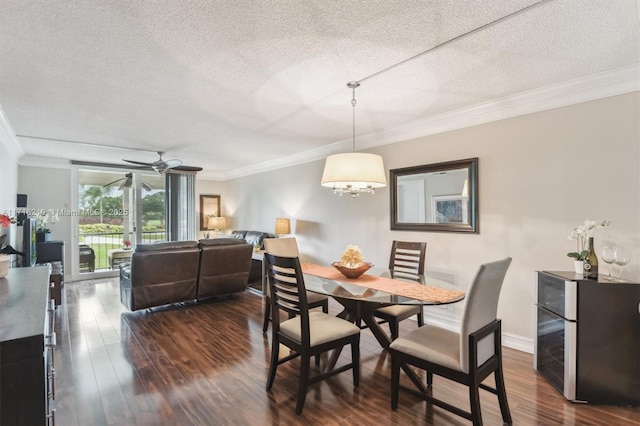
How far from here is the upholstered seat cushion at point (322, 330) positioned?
2.22 metres

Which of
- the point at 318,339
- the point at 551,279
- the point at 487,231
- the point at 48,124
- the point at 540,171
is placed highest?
the point at 48,124

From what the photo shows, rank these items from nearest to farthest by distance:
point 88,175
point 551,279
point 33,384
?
point 33,384 < point 551,279 < point 88,175

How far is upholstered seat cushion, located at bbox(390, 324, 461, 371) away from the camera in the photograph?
1.88 metres

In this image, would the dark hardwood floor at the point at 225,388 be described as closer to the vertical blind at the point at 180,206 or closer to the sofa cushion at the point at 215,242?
the sofa cushion at the point at 215,242

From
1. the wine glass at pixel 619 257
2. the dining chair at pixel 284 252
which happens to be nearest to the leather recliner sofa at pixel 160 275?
the dining chair at pixel 284 252

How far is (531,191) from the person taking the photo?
299cm

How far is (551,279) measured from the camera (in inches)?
97.5

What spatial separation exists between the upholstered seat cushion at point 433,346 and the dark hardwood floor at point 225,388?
1.50ft

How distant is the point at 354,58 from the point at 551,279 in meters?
2.29

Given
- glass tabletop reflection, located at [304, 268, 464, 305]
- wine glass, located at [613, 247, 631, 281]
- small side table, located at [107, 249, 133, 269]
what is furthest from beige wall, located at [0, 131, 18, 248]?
wine glass, located at [613, 247, 631, 281]

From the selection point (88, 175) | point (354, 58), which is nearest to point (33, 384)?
point (354, 58)

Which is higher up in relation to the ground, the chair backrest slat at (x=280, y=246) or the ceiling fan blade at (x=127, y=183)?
the ceiling fan blade at (x=127, y=183)

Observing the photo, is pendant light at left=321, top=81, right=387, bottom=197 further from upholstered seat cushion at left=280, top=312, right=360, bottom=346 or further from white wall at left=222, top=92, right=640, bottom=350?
white wall at left=222, top=92, right=640, bottom=350

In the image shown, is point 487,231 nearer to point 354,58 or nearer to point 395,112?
point 395,112
